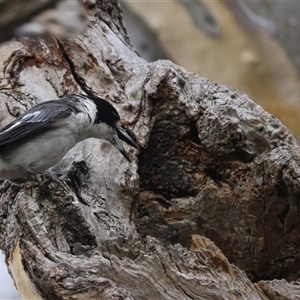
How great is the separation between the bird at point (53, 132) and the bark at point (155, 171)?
51 millimetres

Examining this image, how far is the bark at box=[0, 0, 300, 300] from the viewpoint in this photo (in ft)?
4.72

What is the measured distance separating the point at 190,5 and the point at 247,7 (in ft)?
0.85

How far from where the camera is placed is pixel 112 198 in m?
1.61

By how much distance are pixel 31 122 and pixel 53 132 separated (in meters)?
0.11

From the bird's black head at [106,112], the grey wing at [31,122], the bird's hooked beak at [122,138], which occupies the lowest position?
the grey wing at [31,122]

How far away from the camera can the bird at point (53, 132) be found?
1.67 meters

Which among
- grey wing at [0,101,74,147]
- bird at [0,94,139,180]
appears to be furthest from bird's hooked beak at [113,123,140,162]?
grey wing at [0,101,74,147]

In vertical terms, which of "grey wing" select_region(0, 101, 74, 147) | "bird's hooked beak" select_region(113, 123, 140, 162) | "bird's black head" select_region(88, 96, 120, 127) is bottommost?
"grey wing" select_region(0, 101, 74, 147)

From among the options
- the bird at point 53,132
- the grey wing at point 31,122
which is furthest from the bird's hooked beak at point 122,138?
the grey wing at point 31,122

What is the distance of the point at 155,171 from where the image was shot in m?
1.90

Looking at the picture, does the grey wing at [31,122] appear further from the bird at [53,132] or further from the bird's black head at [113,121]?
the bird's black head at [113,121]

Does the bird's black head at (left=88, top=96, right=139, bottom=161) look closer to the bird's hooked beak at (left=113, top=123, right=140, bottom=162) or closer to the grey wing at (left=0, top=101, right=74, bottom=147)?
the bird's hooked beak at (left=113, top=123, right=140, bottom=162)

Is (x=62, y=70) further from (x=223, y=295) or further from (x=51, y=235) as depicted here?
(x=223, y=295)

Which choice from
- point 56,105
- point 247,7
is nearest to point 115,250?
point 56,105
